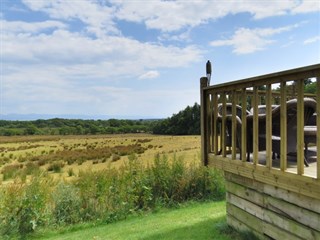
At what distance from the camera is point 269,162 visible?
2805 mm

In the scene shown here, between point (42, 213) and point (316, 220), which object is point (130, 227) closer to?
point (42, 213)

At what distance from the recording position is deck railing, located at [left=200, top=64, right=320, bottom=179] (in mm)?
2391

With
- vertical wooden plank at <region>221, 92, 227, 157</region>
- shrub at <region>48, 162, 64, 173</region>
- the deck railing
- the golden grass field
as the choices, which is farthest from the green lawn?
shrub at <region>48, 162, 64, 173</region>

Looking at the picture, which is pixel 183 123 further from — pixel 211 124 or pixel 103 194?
pixel 211 124

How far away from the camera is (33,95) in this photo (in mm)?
25703

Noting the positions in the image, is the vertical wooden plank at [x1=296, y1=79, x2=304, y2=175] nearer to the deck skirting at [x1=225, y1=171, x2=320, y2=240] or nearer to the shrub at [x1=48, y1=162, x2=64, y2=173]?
the deck skirting at [x1=225, y1=171, x2=320, y2=240]

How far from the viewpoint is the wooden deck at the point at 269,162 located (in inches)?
95.0

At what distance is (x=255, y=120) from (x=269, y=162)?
1.49ft

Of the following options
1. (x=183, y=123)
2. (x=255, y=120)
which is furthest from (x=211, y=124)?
(x=183, y=123)

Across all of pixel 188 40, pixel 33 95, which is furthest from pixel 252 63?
pixel 33 95

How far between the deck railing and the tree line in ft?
124

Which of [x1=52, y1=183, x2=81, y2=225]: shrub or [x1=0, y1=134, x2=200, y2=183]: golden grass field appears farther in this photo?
[x1=0, y1=134, x2=200, y2=183]: golden grass field

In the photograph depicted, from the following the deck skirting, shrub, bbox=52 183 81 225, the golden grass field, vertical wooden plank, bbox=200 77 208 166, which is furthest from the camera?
the golden grass field

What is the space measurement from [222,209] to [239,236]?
2.08 meters
